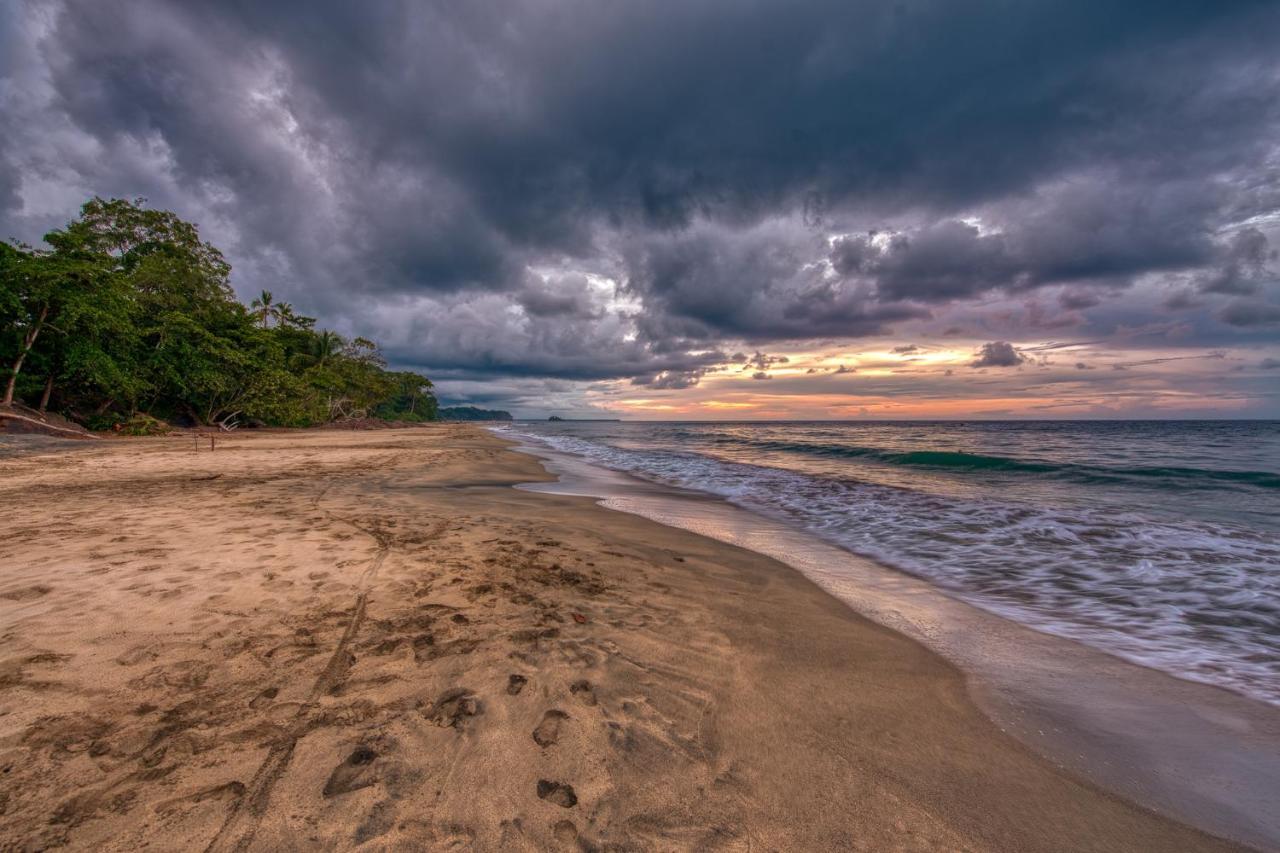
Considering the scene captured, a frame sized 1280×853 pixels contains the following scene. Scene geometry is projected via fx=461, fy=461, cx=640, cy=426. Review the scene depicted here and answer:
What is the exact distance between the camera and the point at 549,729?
277cm

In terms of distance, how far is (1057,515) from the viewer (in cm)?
1110

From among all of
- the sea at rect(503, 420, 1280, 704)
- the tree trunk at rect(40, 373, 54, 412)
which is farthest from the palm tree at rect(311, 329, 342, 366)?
the sea at rect(503, 420, 1280, 704)

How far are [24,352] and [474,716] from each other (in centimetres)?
3500

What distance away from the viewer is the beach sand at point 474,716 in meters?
2.09

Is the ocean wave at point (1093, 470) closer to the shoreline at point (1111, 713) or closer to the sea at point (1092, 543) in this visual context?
the sea at point (1092, 543)

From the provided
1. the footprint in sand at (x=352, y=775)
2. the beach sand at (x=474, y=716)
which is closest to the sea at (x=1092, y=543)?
the beach sand at (x=474, y=716)

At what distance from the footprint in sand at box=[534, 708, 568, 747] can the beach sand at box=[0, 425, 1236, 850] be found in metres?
0.02

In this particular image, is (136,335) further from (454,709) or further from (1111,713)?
(1111,713)

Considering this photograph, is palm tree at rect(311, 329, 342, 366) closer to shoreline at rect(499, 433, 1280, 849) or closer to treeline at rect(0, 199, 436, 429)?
treeline at rect(0, 199, 436, 429)

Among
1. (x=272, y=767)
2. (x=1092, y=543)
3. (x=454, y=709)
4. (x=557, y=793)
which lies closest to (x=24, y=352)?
(x=272, y=767)

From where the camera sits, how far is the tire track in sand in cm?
190

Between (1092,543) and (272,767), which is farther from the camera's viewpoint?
Answer: (1092,543)

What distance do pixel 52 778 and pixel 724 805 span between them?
317 cm

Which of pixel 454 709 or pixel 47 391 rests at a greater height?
pixel 47 391
